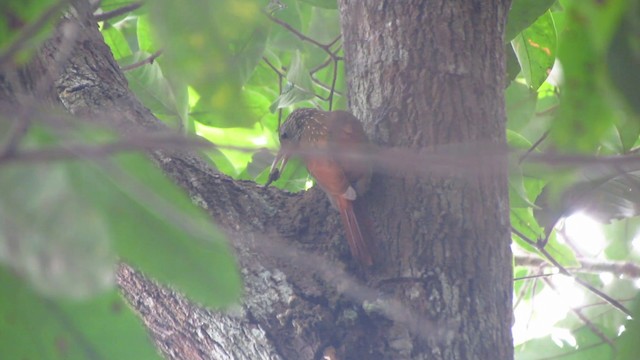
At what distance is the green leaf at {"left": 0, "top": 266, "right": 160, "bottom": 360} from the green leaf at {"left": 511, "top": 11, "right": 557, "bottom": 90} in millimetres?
2007

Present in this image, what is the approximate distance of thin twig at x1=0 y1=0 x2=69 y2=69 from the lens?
1.87 feet

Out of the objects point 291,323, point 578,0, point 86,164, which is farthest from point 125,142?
point 291,323

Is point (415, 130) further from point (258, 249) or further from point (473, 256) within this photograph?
point (258, 249)

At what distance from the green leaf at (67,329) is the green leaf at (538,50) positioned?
201 centimetres

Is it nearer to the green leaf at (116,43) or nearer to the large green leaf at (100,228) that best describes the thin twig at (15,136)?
the large green leaf at (100,228)

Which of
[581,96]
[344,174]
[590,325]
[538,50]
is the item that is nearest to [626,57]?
[581,96]

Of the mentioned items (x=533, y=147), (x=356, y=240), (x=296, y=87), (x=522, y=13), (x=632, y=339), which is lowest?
(x=632, y=339)

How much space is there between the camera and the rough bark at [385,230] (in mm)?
1849

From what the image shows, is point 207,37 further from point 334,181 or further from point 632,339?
point 334,181

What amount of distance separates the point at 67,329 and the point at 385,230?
130 cm

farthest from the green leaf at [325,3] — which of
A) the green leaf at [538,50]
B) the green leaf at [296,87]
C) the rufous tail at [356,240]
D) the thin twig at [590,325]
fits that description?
the thin twig at [590,325]

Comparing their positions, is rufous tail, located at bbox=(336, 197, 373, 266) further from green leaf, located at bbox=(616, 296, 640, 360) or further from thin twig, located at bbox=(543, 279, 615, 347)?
green leaf, located at bbox=(616, 296, 640, 360)

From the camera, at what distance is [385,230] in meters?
1.99

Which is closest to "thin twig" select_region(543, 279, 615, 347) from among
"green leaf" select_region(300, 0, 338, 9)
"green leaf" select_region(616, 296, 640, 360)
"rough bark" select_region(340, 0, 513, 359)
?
"rough bark" select_region(340, 0, 513, 359)
